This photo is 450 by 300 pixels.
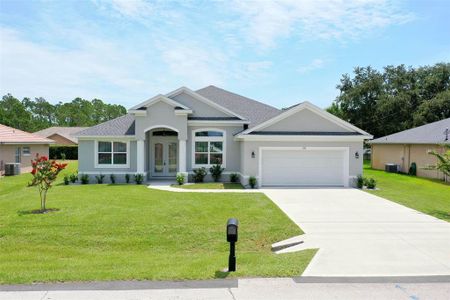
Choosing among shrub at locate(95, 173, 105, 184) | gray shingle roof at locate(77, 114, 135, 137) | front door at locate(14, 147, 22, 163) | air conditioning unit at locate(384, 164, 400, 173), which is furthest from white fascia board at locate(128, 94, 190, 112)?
air conditioning unit at locate(384, 164, 400, 173)

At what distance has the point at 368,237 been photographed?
380 inches

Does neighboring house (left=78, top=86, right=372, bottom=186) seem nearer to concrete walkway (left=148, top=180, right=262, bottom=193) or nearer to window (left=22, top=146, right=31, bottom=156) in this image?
concrete walkway (left=148, top=180, right=262, bottom=193)

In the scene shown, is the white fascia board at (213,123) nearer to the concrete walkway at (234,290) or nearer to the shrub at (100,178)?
the shrub at (100,178)

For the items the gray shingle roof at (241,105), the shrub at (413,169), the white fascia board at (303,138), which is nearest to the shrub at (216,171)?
the white fascia board at (303,138)

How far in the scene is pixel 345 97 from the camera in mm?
51781

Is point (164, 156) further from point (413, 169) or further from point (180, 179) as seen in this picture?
point (413, 169)

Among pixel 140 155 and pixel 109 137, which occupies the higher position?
pixel 109 137

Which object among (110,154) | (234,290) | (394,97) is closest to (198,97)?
(110,154)

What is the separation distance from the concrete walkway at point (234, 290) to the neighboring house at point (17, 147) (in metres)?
24.5

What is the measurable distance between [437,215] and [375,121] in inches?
1570

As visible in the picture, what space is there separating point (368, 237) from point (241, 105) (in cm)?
1746

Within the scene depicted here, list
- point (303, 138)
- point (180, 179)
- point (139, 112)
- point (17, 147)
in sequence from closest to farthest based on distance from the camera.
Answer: point (303, 138), point (180, 179), point (139, 112), point (17, 147)

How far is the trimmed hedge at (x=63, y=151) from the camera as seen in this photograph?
154 ft

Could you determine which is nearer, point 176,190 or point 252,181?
point 176,190
